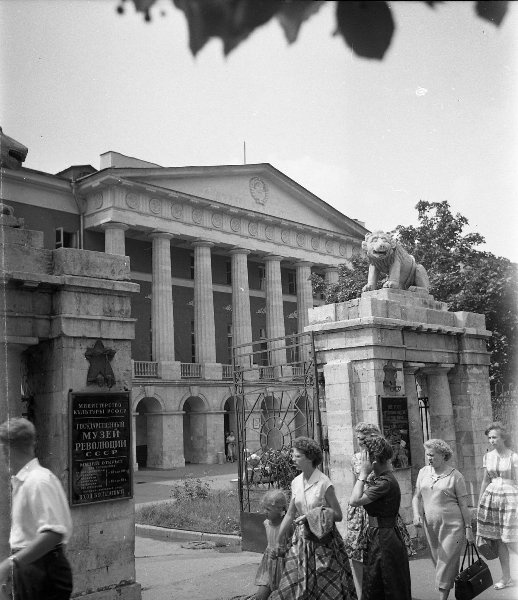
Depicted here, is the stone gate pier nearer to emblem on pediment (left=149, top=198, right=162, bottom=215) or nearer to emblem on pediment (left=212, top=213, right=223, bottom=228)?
emblem on pediment (left=149, top=198, right=162, bottom=215)

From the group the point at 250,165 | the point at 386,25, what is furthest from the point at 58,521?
the point at 250,165

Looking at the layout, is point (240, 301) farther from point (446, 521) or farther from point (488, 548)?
point (446, 521)

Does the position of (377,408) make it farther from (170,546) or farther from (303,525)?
(170,546)

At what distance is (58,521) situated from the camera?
4109 mm

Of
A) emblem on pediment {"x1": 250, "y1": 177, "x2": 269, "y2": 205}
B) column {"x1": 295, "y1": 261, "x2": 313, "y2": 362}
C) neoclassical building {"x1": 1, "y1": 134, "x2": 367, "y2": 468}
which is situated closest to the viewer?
neoclassical building {"x1": 1, "y1": 134, "x2": 367, "y2": 468}

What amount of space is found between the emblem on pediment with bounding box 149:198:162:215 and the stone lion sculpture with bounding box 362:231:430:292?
80.0ft

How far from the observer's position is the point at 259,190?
39438mm

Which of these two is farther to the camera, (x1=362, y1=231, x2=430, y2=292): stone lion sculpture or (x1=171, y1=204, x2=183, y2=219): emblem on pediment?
(x1=171, y1=204, x2=183, y2=219): emblem on pediment

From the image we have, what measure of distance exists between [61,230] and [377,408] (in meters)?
26.1

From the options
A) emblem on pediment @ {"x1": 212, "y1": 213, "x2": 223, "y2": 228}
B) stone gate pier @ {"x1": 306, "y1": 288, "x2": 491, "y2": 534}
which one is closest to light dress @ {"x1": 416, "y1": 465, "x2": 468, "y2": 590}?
stone gate pier @ {"x1": 306, "y1": 288, "x2": 491, "y2": 534}

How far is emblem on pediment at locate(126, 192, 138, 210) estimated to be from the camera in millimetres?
33250

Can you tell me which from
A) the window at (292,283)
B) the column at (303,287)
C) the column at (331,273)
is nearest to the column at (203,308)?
the column at (303,287)

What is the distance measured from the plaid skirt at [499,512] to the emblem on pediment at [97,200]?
91.8ft

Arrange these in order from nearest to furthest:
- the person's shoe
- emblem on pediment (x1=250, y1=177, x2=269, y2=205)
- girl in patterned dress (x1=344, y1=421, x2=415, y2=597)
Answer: girl in patterned dress (x1=344, y1=421, x2=415, y2=597) < the person's shoe < emblem on pediment (x1=250, y1=177, x2=269, y2=205)
